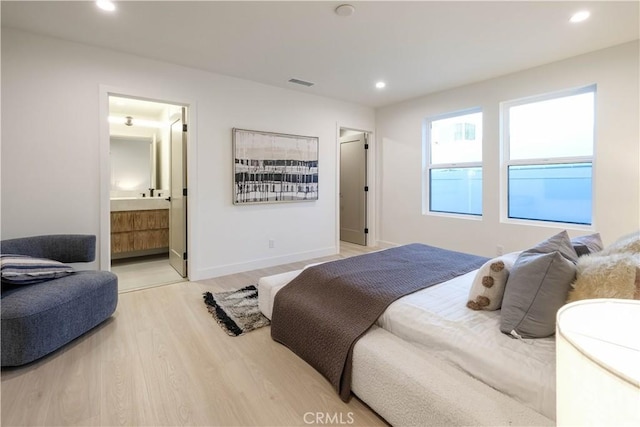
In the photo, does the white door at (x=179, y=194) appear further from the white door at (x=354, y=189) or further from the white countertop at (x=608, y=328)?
the white countertop at (x=608, y=328)

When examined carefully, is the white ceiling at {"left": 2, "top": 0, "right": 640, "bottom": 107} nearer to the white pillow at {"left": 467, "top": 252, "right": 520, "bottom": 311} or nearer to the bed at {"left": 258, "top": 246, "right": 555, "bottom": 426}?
the white pillow at {"left": 467, "top": 252, "right": 520, "bottom": 311}

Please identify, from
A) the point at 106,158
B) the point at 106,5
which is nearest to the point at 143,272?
the point at 106,158

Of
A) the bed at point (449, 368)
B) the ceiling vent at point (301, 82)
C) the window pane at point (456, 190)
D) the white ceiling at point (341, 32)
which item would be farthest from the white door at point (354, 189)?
the bed at point (449, 368)

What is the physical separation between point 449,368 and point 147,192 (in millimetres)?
5479

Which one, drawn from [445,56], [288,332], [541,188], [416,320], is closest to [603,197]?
[541,188]

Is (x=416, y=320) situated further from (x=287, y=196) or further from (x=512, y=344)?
(x=287, y=196)

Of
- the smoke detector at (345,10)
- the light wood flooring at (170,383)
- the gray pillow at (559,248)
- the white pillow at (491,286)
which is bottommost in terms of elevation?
the light wood flooring at (170,383)

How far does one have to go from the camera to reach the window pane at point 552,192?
3.38 meters

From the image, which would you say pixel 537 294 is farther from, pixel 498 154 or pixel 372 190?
pixel 372 190

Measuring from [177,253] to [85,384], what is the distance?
2.37 m

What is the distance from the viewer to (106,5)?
7.57ft

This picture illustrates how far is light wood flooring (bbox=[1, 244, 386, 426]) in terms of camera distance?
1.54m

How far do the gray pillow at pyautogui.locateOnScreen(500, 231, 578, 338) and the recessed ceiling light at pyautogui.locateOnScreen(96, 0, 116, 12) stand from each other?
3.23 metres

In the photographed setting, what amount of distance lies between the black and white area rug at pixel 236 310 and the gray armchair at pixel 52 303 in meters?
0.83
